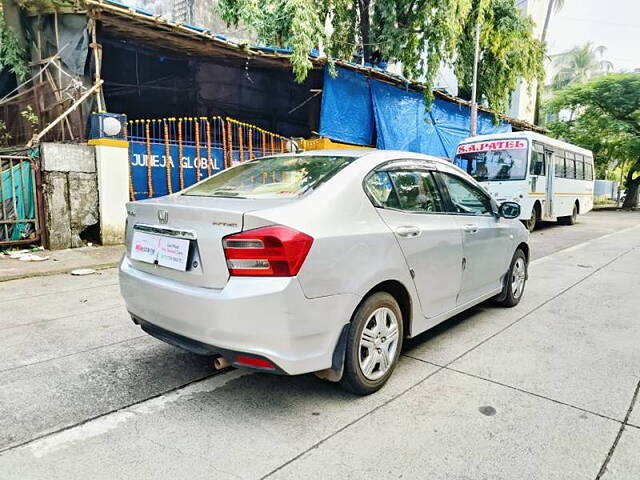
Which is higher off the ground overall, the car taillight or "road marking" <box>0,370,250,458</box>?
the car taillight

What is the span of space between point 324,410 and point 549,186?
12863 millimetres

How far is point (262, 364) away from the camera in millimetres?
2354

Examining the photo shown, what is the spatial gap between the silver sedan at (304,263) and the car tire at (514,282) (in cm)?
124

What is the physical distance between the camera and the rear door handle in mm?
2929

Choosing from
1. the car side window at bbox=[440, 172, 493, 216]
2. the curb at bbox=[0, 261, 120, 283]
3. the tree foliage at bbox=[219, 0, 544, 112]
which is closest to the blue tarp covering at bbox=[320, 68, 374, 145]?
the tree foliage at bbox=[219, 0, 544, 112]

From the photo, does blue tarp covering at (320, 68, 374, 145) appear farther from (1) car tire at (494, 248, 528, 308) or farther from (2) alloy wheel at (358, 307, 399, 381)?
(2) alloy wheel at (358, 307, 399, 381)

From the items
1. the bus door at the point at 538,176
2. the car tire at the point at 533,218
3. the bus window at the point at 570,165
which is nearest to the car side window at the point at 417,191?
the bus door at the point at 538,176

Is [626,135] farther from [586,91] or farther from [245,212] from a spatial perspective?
[245,212]

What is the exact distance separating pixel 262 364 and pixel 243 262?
539 millimetres

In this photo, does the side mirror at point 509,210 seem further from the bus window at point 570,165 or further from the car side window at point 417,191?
the bus window at point 570,165

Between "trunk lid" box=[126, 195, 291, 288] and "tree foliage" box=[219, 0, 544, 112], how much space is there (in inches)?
310

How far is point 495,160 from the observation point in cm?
1248

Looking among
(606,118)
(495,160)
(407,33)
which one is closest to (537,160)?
(495,160)

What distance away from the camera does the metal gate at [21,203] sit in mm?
7266
